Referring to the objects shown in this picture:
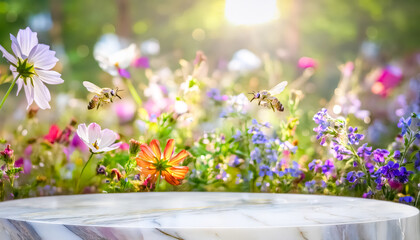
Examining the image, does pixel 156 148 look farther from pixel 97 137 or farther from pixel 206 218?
pixel 206 218

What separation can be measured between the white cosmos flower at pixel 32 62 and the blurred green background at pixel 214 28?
28.7 feet

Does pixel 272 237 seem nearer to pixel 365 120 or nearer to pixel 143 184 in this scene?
pixel 143 184

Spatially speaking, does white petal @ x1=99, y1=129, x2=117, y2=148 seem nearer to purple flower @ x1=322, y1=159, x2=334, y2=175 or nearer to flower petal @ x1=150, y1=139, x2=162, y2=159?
flower petal @ x1=150, y1=139, x2=162, y2=159

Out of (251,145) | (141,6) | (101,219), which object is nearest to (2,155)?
(101,219)

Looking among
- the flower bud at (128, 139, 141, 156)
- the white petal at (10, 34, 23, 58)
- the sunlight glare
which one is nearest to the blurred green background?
the sunlight glare

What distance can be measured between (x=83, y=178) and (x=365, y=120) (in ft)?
6.61

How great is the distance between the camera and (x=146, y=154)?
279 cm

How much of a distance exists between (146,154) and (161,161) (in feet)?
0.28

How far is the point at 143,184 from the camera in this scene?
10.1 ft

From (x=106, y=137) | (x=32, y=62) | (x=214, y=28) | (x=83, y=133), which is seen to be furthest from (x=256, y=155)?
(x=214, y=28)

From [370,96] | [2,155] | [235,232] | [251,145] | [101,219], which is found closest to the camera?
Result: [235,232]

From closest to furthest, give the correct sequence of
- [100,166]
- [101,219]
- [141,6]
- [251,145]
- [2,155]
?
[101,219]
[2,155]
[100,166]
[251,145]
[141,6]

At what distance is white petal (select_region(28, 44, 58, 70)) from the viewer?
93.0 inches

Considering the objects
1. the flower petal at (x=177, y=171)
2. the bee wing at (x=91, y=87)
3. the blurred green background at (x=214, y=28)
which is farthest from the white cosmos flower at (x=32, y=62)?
the blurred green background at (x=214, y=28)
